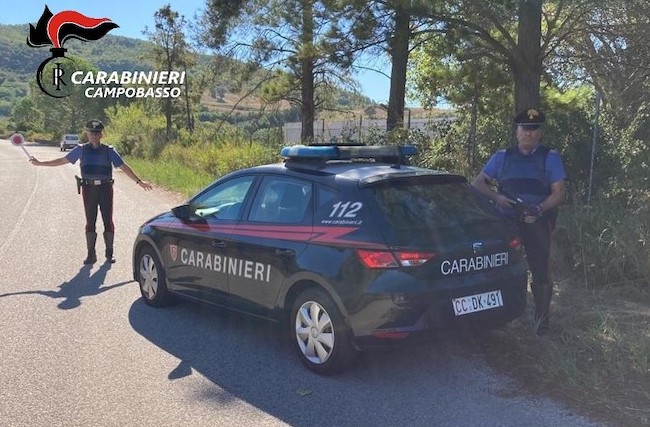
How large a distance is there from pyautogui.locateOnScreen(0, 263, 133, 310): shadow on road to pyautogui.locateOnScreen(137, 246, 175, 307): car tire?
2.23ft

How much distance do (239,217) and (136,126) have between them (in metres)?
39.8

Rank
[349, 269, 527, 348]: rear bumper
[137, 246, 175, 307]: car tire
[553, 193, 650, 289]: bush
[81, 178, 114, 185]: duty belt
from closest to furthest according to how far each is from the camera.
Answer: [349, 269, 527, 348]: rear bumper, [137, 246, 175, 307]: car tire, [553, 193, 650, 289]: bush, [81, 178, 114, 185]: duty belt

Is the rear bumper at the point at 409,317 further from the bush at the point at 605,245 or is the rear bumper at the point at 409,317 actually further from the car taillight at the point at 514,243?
the bush at the point at 605,245

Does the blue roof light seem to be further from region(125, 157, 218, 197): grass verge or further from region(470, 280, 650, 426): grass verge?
region(125, 157, 218, 197): grass verge

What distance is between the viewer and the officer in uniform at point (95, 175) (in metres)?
8.38

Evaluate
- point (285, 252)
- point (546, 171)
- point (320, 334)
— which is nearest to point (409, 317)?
point (320, 334)

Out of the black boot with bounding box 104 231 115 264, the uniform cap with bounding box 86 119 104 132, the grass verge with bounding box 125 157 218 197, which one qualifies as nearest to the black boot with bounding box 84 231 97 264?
the black boot with bounding box 104 231 115 264

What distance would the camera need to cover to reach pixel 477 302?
4430 millimetres

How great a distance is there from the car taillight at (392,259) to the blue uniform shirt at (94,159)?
5.39 metres

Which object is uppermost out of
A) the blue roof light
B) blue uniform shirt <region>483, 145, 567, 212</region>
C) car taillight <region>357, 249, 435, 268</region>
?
the blue roof light

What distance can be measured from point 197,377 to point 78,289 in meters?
3.05

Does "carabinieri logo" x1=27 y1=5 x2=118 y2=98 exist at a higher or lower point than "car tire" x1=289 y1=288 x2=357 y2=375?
higher

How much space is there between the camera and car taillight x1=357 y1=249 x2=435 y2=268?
4.16 metres

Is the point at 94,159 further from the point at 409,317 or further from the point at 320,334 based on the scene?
the point at 409,317
